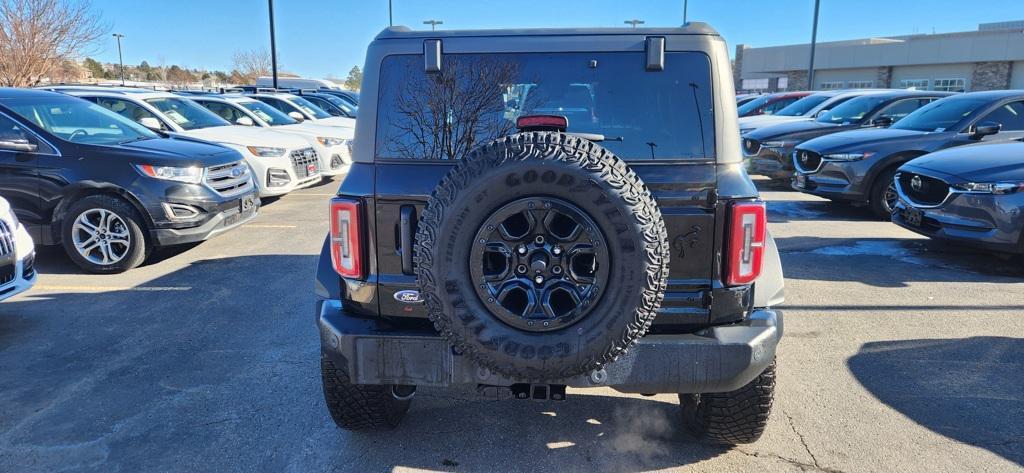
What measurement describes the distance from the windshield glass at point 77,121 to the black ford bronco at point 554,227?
4935 mm

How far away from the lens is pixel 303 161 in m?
9.84

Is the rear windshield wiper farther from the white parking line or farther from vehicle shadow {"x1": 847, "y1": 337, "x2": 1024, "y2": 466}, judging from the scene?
the white parking line

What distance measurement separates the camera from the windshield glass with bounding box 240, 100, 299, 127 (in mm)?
12492

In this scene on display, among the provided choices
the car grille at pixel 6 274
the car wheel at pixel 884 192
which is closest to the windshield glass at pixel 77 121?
the car grille at pixel 6 274

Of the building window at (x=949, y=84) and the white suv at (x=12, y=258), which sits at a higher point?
the building window at (x=949, y=84)

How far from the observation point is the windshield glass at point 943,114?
864 centimetres

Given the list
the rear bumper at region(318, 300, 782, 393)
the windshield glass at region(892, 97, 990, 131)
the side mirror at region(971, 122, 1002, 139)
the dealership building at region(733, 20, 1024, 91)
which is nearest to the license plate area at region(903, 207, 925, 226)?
the side mirror at region(971, 122, 1002, 139)

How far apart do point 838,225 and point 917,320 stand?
12.7 feet

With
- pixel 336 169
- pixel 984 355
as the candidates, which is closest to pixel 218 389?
pixel 984 355

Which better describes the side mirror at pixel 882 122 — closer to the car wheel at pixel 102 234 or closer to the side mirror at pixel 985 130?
the side mirror at pixel 985 130

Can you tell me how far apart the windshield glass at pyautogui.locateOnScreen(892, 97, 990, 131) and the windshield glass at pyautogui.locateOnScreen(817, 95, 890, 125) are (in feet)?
7.54

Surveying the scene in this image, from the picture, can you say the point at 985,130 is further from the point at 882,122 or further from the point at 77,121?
the point at 77,121

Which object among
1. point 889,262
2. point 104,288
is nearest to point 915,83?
point 889,262

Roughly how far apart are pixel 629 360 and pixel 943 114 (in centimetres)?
849
